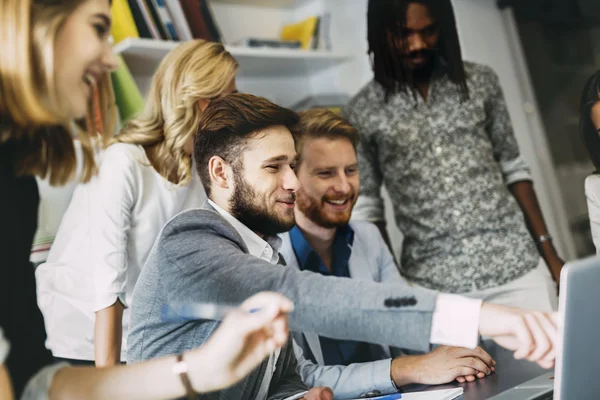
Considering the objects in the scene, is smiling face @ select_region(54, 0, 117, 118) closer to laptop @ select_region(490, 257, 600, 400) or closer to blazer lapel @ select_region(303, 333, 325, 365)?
blazer lapel @ select_region(303, 333, 325, 365)

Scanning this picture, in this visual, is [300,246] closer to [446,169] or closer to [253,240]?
[253,240]

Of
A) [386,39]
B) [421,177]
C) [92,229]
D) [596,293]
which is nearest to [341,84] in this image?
[386,39]

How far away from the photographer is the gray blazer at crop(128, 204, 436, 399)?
94 cm

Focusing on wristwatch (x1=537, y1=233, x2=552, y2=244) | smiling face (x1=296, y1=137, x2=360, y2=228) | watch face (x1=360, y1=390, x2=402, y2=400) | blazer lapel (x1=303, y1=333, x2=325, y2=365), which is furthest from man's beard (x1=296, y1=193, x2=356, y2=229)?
wristwatch (x1=537, y1=233, x2=552, y2=244)

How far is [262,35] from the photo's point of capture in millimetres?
1810

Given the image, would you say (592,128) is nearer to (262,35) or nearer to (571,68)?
(571,68)

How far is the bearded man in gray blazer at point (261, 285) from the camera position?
3.11 ft

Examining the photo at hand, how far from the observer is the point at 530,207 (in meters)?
1.60

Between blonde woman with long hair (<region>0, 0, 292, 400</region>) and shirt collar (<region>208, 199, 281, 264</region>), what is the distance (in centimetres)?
23

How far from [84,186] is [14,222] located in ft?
0.79

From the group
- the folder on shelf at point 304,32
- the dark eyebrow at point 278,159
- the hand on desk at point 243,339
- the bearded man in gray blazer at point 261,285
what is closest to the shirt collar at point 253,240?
the bearded man in gray blazer at point 261,285

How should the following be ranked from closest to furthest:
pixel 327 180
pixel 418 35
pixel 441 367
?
pixel 441 367
pixel 327 180
pixel 418 35

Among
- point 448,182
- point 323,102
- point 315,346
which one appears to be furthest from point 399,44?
point 315,346

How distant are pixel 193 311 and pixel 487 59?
1011 millimetres
